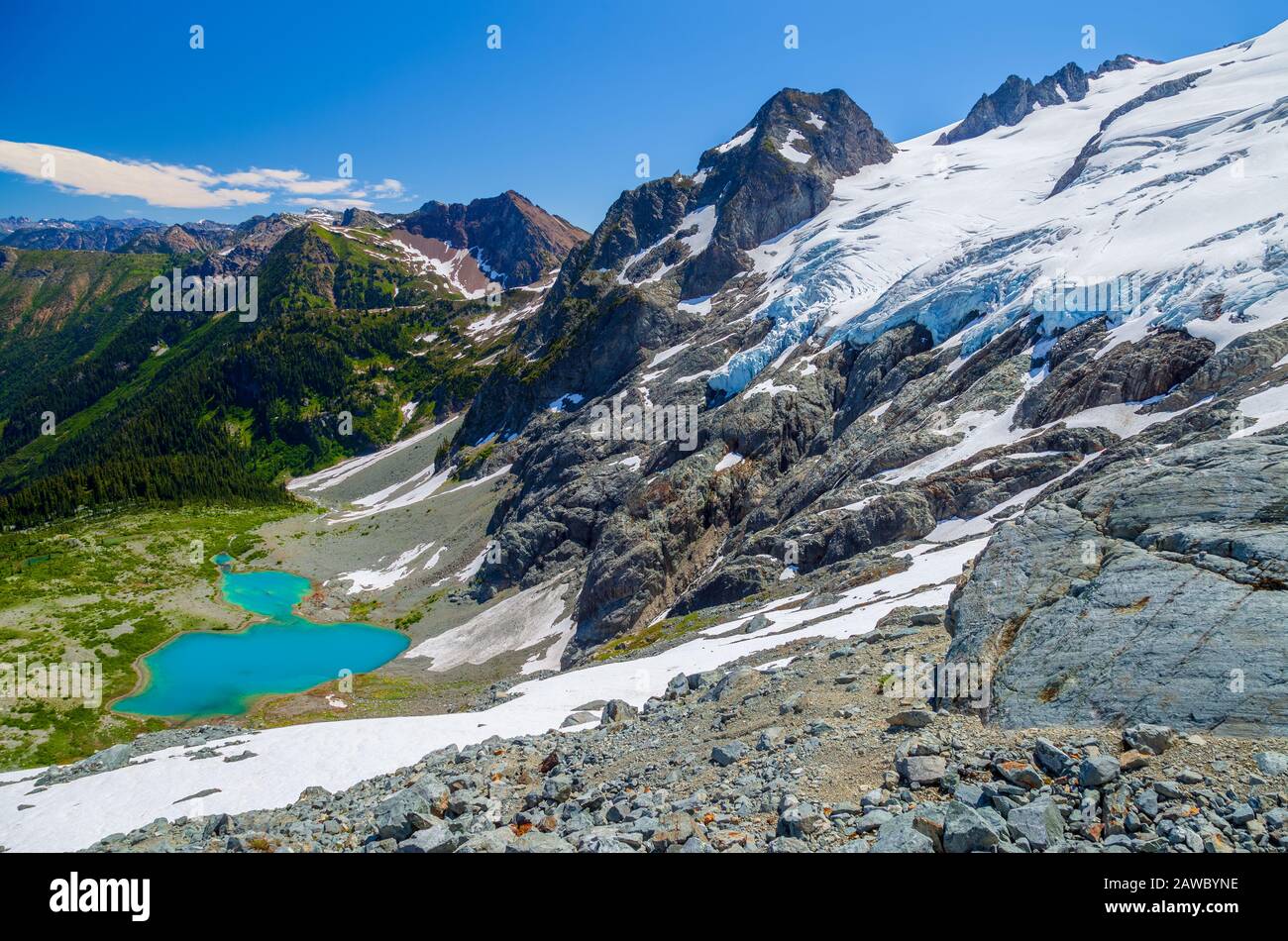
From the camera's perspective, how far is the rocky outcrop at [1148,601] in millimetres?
11844

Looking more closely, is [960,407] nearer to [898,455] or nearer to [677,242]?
[898,455]

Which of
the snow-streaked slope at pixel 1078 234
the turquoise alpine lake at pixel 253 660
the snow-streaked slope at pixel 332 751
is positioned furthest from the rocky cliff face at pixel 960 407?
the turquoise alpine lake at pixel 253 660

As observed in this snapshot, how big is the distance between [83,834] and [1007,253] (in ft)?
301

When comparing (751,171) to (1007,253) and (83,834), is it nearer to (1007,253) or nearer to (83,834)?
(1007,253)

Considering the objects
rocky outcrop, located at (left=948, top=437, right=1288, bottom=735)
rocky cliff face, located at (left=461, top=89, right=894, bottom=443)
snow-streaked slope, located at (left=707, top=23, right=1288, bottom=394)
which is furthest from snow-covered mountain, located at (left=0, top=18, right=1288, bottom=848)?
rocky cliff face, located at (left=461, top=89, right=894, bottom=443)

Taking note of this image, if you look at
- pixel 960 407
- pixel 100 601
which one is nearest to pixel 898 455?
pixel 960 407

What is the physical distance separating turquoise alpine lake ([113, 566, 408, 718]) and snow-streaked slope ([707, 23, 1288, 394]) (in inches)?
2419

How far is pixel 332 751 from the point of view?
75.9 ft

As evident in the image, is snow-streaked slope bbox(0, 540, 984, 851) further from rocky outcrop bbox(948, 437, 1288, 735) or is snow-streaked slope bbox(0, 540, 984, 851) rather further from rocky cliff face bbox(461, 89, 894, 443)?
rocky cliff face bbox(461, 89, 894, 443)

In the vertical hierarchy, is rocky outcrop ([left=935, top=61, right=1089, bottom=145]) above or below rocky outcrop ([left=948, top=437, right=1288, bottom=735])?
above

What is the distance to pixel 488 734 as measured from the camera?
24828mm

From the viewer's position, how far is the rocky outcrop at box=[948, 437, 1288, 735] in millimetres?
11844
